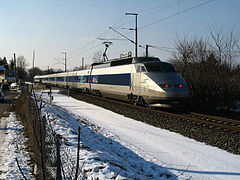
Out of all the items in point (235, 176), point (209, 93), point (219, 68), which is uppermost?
point (219, 68)

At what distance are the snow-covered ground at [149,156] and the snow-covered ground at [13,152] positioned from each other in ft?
4.09

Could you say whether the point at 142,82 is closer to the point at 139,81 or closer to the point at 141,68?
the point at 139,81

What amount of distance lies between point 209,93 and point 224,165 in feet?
41.0

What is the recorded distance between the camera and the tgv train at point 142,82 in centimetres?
1191

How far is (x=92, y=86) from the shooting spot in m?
23.0

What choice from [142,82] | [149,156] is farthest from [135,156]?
[142,82]

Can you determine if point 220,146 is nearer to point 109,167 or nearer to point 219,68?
point 109,167

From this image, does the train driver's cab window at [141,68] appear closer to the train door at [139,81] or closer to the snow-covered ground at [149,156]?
the train door at [139,81]

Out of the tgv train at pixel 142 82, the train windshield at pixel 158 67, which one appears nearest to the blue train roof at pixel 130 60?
the tgv train at pixel 142 82

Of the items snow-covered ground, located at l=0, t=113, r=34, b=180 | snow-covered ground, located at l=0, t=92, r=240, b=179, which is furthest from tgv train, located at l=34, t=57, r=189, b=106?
snow-covered ground, located at l=0, t=113, r=34, b=180

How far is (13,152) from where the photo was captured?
254 inches

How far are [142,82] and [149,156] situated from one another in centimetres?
681

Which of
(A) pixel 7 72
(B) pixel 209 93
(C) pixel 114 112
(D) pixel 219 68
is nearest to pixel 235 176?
(C) pixel 114 112

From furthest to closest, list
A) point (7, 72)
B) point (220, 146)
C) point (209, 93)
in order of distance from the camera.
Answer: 1. point (7, 72)
2. point (209, 93)
3. point (220, 146)
